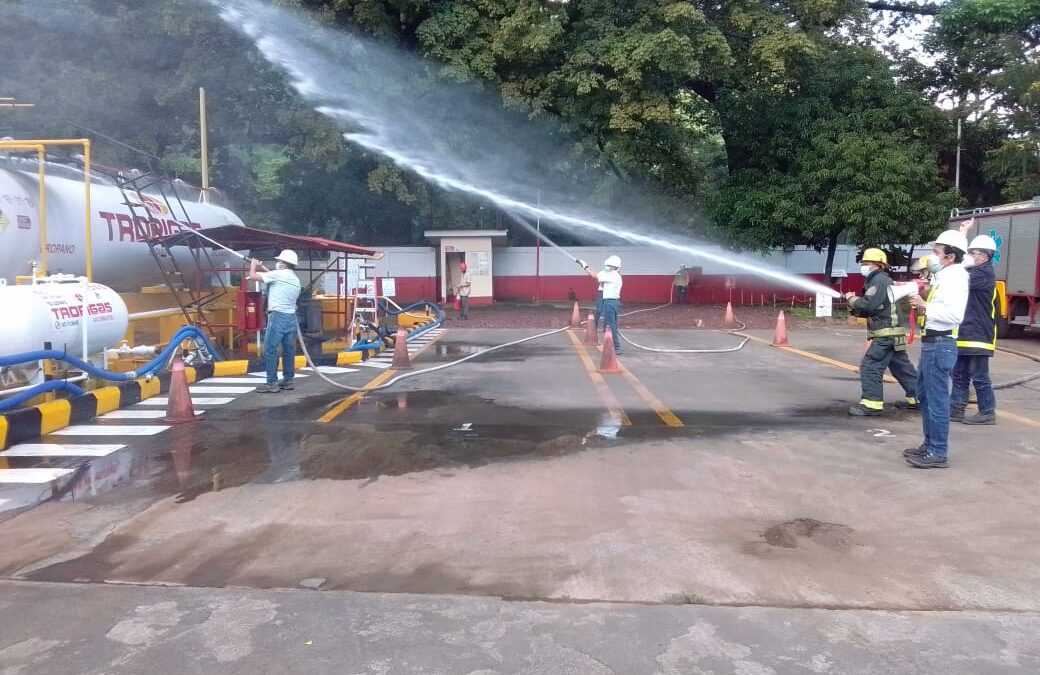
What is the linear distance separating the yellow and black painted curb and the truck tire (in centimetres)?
1554

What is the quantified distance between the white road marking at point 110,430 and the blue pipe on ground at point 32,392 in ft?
1.40

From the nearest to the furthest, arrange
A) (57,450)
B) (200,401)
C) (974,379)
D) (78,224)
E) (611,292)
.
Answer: (57,450)
(974,379)
(200,401)
(78,224)
(611,292)

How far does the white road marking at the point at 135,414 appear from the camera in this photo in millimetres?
8828

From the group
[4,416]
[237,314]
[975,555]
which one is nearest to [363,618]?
[975,555]

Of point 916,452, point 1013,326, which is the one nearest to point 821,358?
point 1013,326

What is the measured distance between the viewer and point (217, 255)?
48.4 ft

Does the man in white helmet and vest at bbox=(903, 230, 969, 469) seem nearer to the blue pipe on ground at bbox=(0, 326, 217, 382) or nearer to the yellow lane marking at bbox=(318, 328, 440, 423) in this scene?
the yellow lane marking at bbox=(318, 328, 440, 423)

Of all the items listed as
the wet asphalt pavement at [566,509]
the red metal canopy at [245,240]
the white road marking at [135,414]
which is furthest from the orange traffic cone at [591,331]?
the white road marking at [135,414]

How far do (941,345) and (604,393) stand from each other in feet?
14.3

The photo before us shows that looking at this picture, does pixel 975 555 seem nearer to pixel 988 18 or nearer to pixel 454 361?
pixel 454 361

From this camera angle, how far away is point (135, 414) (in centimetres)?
901

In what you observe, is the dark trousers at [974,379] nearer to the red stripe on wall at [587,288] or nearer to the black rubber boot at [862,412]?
the black rubber boot at [862,412]

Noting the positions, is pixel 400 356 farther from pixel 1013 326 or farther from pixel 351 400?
pixel 1013 326

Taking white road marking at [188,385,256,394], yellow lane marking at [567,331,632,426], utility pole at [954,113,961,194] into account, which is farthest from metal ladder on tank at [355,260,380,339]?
utility pole at [954,113,961,194]
